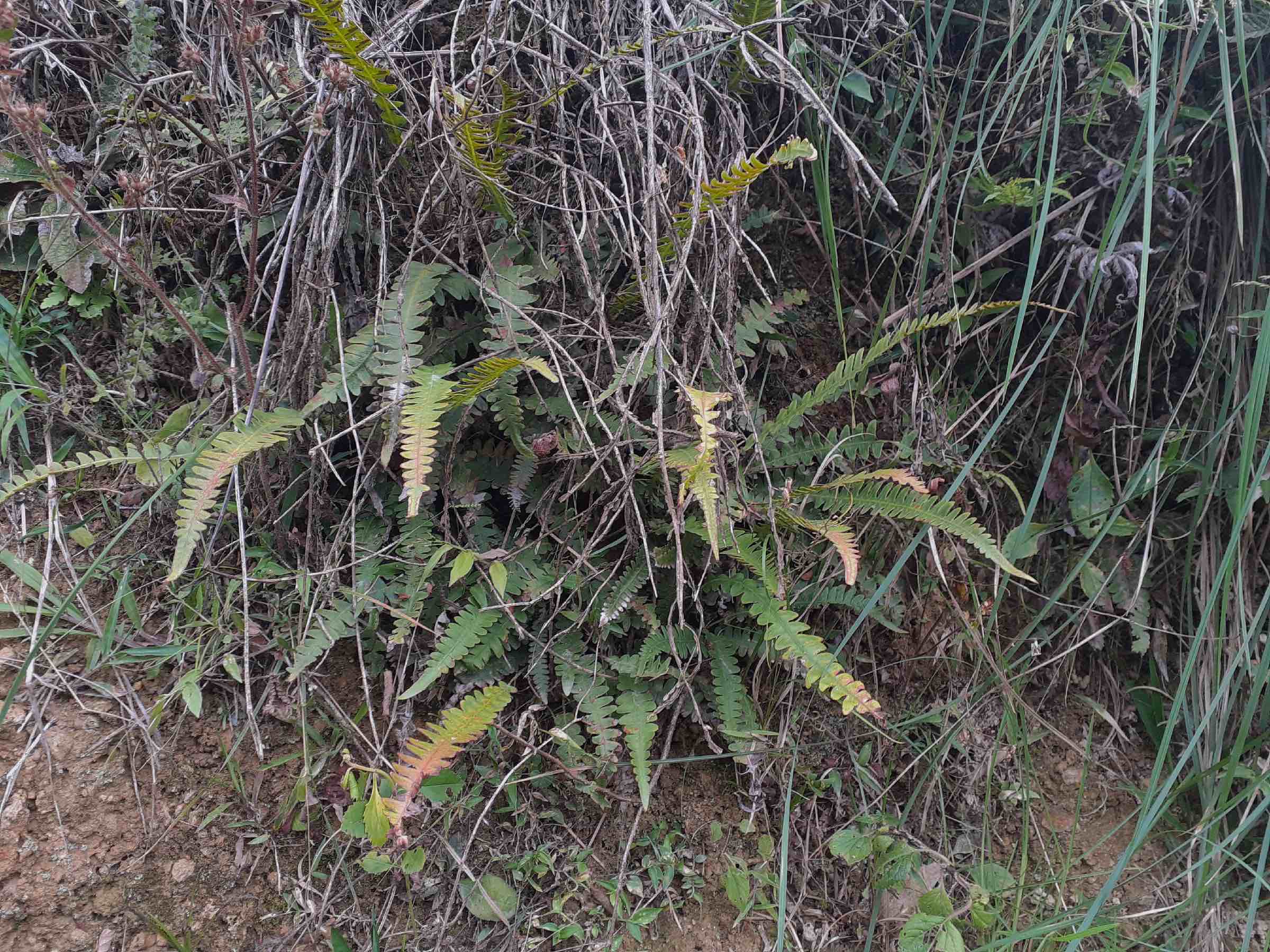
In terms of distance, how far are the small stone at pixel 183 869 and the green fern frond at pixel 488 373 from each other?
1.01 m

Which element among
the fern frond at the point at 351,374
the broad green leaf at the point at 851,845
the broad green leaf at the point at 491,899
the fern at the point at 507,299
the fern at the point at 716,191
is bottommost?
the broad green leaf at the point at 851,845

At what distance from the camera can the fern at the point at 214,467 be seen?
48.4 inches

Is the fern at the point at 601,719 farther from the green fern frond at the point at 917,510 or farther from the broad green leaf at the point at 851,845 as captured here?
the green fern frond at the point at 917,510

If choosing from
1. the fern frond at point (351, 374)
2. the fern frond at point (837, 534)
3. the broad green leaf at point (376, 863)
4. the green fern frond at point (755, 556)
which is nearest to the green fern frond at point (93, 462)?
the fern frond at point (351, 374)

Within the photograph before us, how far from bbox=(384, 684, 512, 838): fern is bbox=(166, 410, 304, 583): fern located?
50cm

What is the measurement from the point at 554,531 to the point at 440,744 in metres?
0.52

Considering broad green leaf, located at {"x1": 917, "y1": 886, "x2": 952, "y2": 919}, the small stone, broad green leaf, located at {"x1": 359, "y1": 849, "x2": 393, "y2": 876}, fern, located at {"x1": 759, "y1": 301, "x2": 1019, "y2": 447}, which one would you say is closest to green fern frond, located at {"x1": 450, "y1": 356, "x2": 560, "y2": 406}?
fern, located at {"x1": 759, "y1": 301, "x2": 1019, "y2": 447}

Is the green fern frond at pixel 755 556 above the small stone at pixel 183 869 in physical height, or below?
above

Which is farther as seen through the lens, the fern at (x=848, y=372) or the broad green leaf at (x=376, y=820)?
the fern at (x=848, y=372)

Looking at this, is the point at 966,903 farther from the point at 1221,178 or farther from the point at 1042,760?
the point at 1221,178

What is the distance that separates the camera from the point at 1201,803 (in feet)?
6.01

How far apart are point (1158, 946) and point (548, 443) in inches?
71.9

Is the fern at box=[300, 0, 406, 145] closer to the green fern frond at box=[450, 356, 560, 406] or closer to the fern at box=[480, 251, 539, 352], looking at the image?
the fern at box=[480, 251, 539, 352]

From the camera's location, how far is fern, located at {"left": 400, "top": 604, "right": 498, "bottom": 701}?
4.73 feet
